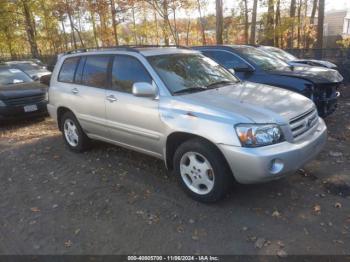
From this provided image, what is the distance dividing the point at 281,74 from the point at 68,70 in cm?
410

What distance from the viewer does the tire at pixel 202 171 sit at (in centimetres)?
375

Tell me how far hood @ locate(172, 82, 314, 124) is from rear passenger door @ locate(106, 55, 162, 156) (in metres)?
0.51

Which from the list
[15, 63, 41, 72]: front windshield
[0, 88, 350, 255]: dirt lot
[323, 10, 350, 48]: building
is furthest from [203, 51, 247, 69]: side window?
[323, 10, 350, 48]: building

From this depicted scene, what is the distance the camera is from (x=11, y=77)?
9.69 m

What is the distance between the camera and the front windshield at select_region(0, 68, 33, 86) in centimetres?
943

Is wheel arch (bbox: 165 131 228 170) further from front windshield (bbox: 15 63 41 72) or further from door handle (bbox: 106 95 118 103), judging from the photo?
front windshield (bbox: 15 63 41 72)

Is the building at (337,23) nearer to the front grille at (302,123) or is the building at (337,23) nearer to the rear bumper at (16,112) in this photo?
the rear bumper at (16,112)

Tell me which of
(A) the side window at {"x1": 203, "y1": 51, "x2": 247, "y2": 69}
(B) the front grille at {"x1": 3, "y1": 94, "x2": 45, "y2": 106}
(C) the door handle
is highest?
(A) the side window at {"x1": 203, "y1": 51, "x2": 247, "y2": 69}

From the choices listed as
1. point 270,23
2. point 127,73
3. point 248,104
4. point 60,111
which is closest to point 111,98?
point 127,73

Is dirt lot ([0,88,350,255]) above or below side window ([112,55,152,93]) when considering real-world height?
below

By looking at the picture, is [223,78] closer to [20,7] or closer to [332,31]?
[20,7]

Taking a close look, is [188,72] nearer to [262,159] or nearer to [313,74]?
[262,159]

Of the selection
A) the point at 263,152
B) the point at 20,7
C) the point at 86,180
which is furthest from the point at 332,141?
the point at 20,7

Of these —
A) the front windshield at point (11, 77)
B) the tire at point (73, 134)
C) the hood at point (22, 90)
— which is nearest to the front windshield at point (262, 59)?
the tire at point (73, 134)
